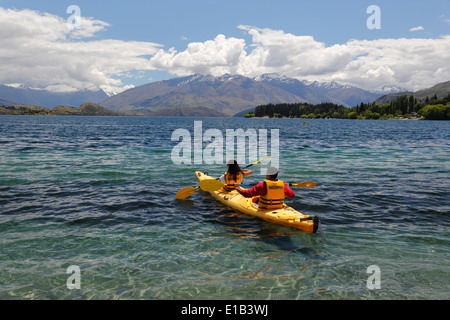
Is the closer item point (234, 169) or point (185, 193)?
point (185, 193)

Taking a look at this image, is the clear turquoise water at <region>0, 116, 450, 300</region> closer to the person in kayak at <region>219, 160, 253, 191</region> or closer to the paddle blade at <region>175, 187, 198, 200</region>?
the paddle blade at <region>175, 187, 198, 200</region>

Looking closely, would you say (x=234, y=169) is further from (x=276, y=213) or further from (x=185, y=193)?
(x=276, y=213)

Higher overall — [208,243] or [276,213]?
[276,213]

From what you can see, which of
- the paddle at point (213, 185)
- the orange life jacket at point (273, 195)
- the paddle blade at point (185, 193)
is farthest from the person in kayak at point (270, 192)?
the paddle blade at point (185, 193)

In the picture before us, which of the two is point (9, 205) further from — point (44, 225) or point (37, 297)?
point (37, 297)

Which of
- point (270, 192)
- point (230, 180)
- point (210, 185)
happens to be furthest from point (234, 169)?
point (270, 192)

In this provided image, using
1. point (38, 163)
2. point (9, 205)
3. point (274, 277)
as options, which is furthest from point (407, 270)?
point (38, 163)

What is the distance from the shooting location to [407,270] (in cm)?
808

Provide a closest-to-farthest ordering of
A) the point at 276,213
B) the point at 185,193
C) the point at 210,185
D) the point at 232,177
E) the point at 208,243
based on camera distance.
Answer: the point at 208,243, the point at 276,213, the point at 210,185, the point at 185,193, the point at 232,177

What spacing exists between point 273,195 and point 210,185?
13.2 feet

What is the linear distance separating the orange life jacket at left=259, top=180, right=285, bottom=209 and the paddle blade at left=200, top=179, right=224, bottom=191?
3.25 m

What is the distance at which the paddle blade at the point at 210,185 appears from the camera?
14624 mm

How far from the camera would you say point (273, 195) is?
11.8 m

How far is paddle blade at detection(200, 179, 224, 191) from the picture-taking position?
576 inches
